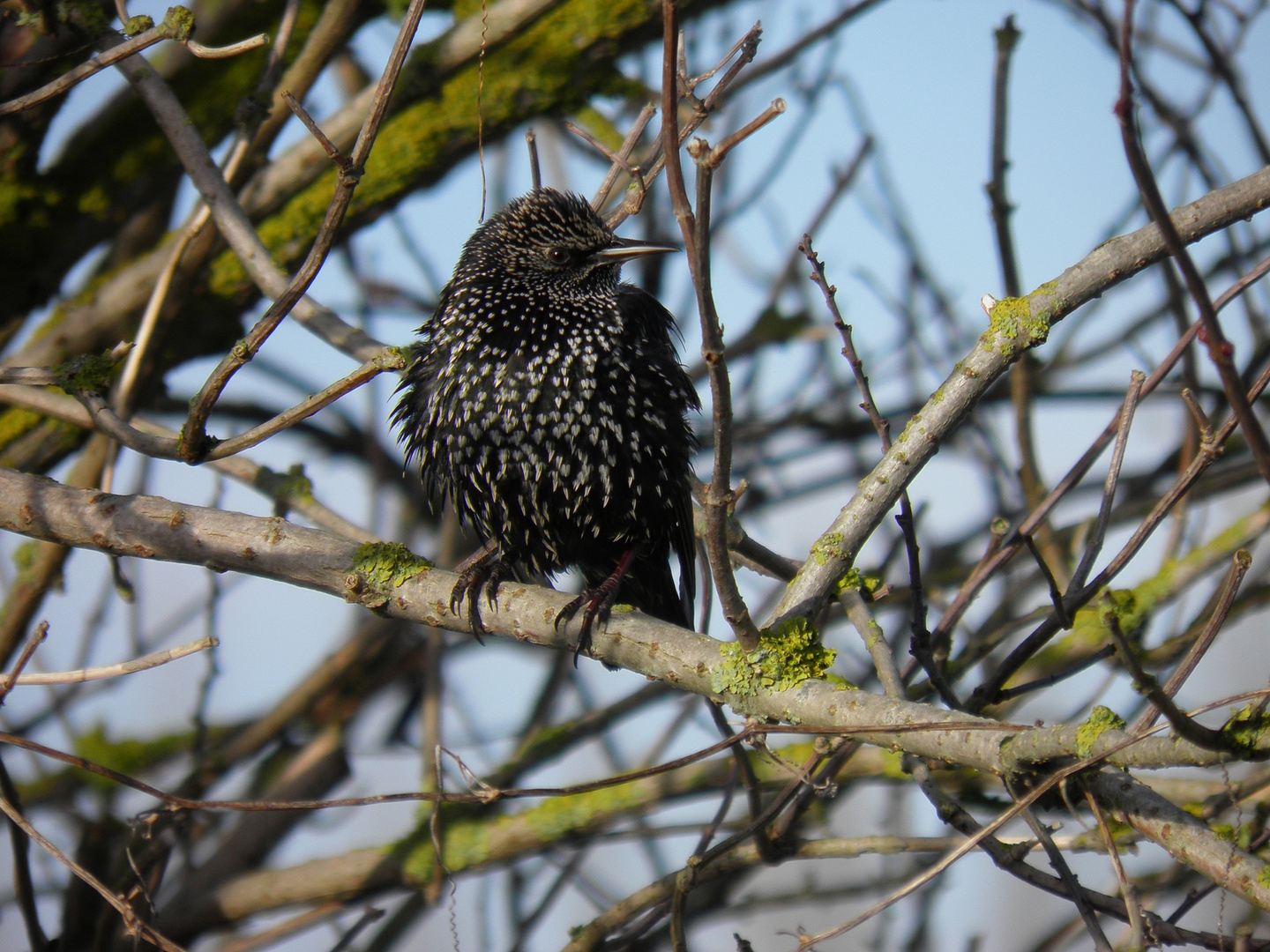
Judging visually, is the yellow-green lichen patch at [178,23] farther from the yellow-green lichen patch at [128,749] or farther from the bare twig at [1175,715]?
the yellow-green lichen patch at [128,749]

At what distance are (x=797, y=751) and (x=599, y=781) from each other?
1804mm

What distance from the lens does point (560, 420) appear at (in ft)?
10.1

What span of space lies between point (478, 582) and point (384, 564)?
45cm

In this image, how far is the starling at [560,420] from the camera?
10.2 ft

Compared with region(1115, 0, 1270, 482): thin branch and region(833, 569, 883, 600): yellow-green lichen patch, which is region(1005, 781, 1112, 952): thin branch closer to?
region(833, 569, 883, 600): yellow-green lichen patch

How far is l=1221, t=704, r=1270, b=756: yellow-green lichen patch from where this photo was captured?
4.74ft

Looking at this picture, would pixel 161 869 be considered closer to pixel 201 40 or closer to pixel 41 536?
pixel 41 536

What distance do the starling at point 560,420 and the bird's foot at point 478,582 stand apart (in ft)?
0.04

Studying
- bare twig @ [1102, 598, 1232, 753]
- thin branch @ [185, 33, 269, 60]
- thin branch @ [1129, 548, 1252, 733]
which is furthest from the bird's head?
bare twig @ [1102, 598, 1232, 753]

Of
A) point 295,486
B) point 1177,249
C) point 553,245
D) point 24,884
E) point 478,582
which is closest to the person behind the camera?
point 1177,249

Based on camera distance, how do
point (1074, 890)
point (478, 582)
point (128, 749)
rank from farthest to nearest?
point (128, 749) < point (478, 582) < point (1074, 890)

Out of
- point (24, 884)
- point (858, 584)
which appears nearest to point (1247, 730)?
point (858, 584)

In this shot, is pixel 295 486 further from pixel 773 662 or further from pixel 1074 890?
pixel 1074 890

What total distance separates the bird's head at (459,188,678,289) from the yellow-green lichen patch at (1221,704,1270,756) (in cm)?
245
